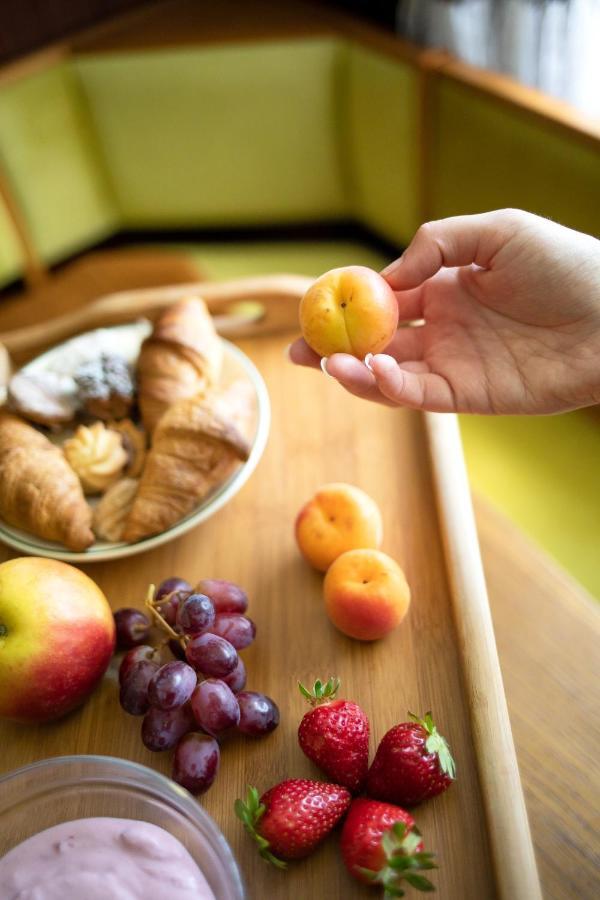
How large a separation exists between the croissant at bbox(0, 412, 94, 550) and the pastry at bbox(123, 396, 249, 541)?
0.21 ft

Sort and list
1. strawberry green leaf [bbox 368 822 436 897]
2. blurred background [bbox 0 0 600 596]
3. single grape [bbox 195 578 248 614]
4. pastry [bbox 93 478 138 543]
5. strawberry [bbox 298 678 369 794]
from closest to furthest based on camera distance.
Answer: strawberry green leaf [bbox 368 822 436 897] < strawberry [bbox 298 678 369 794] < single grape [bbox 195 578 248 614] < pastry [bbox 93 478 138 543] < blurred background [bbox 0 0 600 596]

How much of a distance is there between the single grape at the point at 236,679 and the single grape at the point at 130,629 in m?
0.13

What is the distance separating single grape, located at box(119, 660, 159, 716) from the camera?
72cm

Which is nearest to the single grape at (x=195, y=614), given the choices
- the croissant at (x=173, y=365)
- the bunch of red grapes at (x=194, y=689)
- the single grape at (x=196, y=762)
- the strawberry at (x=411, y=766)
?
the bunch of red grapes at (x=194, y=689)

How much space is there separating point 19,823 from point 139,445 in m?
0.49

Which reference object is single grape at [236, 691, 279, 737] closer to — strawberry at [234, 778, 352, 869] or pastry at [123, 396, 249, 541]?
strawberry at [234, 778, 352, 869]

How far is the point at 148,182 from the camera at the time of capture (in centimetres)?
178

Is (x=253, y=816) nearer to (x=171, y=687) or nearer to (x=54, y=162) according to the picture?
(x=171, y=687)

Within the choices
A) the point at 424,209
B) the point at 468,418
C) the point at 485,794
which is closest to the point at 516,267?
the point at 468,418

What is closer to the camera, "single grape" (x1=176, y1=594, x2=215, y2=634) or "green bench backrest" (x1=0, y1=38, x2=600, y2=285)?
"single grape" (x1=176, y1=594, x2=215, y2=634)

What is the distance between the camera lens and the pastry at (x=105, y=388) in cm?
98

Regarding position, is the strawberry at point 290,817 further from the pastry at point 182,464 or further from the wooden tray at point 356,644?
Answer: the pastry at point 182,464

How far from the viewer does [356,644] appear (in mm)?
808

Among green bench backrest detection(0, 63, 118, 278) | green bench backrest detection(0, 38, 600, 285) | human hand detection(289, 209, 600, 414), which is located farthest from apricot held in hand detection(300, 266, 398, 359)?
green bench backrest detection(0, 63, 118, 278)
